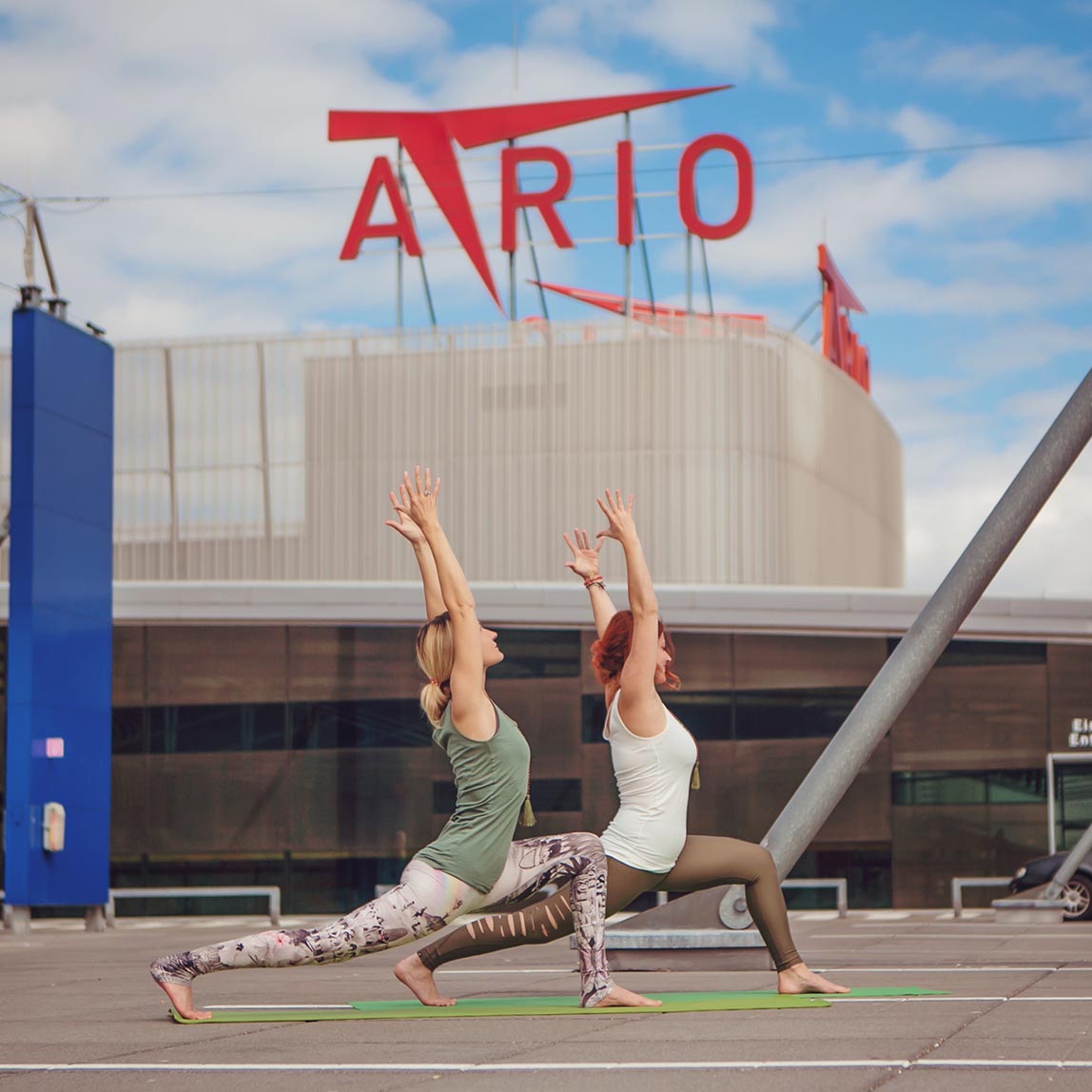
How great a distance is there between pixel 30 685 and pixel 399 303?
18.1 metres

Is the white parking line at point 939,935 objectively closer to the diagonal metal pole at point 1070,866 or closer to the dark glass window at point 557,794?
the diagonal metal pole at point 1070,866

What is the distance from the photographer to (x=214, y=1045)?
6.12m

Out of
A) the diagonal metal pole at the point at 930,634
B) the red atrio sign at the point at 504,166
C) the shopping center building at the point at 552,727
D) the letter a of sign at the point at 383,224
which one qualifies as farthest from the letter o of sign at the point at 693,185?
the diagonal metal pole at the point at 930,634

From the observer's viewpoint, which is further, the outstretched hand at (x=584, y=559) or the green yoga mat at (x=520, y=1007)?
the outstretched hand at (x=584, y=559)

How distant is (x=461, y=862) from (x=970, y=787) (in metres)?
17.8

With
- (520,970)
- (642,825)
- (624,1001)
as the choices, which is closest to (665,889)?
(642,825)

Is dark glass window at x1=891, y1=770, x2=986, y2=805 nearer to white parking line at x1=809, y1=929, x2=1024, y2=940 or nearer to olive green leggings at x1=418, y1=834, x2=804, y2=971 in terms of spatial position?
white parking line at x1=809, y1=929, x2=1024, y2=940

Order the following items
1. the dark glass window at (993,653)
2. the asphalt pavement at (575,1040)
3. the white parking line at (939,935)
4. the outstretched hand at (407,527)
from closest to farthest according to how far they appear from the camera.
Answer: the asphalt pavement at (575,1040) → the outstretched hand at (407,527) → the white parking line at (939,935) → the dark glass window at (993,653)

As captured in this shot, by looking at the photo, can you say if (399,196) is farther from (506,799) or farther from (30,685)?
(506,799)

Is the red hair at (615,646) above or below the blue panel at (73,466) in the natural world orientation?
below

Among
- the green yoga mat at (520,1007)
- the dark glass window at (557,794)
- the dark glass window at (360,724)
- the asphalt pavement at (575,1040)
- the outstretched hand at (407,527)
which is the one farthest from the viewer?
the dark glass window at (360,724)

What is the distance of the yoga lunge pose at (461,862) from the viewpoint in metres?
6.65

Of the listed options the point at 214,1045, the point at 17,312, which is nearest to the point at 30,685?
the point at 17,312

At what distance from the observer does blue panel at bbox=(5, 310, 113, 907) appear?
18.0 metres
